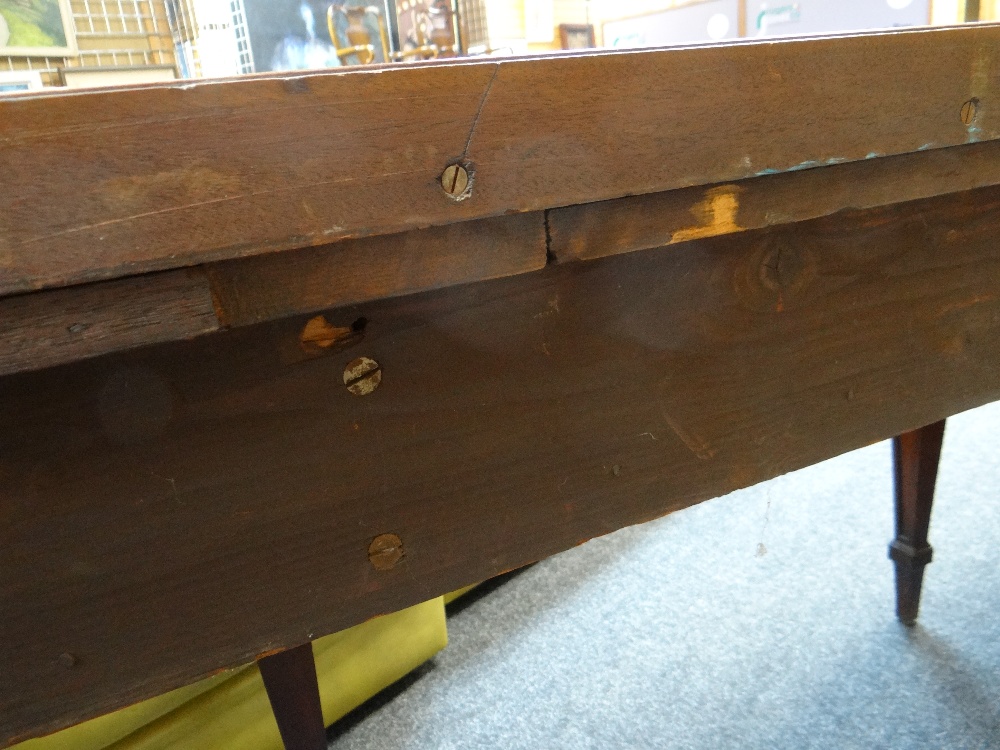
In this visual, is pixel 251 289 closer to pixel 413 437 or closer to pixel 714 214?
pixel 413 437

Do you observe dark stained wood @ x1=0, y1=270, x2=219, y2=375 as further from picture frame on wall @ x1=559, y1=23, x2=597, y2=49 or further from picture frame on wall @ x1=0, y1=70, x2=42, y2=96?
picture frame on wall @ x1=559, y1=23, x2=597, y2=49

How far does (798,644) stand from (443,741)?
1.92 feet

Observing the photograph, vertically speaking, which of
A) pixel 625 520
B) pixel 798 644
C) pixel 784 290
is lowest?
pixel 798 644

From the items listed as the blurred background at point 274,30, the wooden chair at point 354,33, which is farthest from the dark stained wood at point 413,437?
the wooden chair at point 354,33

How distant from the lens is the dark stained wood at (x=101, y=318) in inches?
9.9

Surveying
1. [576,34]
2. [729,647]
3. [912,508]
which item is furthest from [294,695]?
[576,34]

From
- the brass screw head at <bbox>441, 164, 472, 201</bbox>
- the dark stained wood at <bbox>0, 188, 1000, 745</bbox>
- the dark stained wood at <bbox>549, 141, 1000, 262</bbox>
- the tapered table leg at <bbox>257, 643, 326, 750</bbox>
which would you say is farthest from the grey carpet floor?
the brass screw head at <bbox>441, 164, 472, 201</bbox>

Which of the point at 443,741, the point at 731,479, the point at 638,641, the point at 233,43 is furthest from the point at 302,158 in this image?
the point at 638,641

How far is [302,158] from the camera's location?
264 mm

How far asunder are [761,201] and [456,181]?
0.17m

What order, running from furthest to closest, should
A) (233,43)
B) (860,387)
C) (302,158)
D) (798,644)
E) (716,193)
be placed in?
(798,644) < (233,43) < (860,387) < (716,193) < (302,158)

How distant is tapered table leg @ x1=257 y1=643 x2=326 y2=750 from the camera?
0.78 metres

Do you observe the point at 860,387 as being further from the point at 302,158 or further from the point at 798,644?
the point at 798,644

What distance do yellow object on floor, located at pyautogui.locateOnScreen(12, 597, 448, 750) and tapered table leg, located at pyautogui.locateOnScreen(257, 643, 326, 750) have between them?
0.49ft
